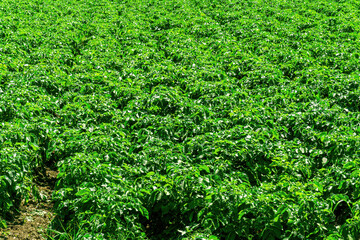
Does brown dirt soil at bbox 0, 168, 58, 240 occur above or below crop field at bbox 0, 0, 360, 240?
below

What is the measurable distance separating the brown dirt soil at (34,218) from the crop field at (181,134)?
0.14 ft

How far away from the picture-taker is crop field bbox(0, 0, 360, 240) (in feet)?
16.0

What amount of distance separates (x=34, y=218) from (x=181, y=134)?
274cm

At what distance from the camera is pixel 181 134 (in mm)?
6910

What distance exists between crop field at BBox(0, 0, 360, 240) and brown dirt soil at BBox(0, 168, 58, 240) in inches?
1.7

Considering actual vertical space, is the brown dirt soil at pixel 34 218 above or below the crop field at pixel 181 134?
below

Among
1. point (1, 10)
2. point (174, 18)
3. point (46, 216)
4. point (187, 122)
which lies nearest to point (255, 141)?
point (187, 122)

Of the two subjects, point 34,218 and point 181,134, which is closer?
point 34,218

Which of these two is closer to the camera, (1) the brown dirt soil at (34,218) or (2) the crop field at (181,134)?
(2) the crop field at (181,134)

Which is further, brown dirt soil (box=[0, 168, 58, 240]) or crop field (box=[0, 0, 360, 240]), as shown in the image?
brown dirt soil (box=[0, 168, 58, 240])

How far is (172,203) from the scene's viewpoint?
518 centimetres

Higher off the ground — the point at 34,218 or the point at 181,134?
the point at 181,134

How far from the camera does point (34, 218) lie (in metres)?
5.46

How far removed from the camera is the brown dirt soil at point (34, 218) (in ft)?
16.7
